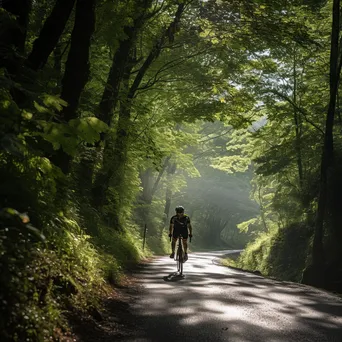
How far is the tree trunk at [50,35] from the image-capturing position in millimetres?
6926

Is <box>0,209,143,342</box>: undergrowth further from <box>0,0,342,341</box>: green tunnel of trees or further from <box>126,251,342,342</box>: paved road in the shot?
<box>126,251,342,342</box>: paved road

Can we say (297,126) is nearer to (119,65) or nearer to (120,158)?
(120,158)

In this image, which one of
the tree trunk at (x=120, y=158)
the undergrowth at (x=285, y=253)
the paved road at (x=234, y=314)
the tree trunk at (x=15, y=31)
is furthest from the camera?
the undergrowth at (x=285, y=253)

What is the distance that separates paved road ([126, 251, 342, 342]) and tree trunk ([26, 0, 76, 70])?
4.66 m

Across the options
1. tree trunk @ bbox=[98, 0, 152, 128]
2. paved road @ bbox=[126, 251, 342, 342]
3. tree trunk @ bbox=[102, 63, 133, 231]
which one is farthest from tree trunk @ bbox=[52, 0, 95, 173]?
tree trunk @ bbox=[98, 0, 152, 128]

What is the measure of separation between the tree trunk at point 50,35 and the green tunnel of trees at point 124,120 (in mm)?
24

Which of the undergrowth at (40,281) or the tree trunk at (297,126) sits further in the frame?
the tree trunk at (297,126)

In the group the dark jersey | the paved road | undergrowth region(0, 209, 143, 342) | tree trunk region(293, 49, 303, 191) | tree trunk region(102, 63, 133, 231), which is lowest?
the paved road

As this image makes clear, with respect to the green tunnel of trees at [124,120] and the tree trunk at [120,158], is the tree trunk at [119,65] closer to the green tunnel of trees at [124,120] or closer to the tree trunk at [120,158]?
the green tunnel of trees at [124,120]

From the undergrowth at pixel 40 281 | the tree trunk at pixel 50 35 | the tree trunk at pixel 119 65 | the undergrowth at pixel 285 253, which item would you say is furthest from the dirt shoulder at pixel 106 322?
the undergrowth at pixel 285 253

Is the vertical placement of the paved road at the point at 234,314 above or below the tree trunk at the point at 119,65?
below

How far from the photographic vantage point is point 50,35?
6992mm

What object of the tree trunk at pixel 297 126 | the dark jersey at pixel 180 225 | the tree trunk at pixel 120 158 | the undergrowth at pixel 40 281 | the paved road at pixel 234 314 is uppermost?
the tree trunk at pixel 297 126

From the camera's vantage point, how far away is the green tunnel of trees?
175 inches
